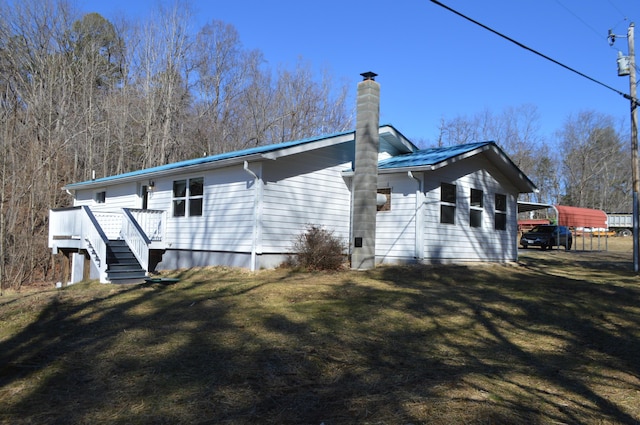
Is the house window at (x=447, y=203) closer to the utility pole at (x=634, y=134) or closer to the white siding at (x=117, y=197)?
the utility pole at (x=634, y=134)

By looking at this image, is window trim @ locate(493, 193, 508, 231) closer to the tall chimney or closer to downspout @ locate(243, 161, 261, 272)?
the tall chimney

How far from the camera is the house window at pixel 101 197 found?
20631 millimetres

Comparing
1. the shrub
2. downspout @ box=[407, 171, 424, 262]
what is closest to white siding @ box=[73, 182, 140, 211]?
the shrub

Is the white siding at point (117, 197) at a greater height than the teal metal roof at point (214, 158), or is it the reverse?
the teal metal roof at point (214, 158)

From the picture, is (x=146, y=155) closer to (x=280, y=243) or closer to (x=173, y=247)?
(x=173, y=247)

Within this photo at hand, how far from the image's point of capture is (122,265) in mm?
12984

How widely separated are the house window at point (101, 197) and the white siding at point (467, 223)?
1360cm

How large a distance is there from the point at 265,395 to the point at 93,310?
5.23 meters

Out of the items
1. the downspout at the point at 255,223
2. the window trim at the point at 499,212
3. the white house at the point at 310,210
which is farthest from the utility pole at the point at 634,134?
the downspout at the point at 255,223

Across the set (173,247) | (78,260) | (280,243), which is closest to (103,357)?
(280,243)

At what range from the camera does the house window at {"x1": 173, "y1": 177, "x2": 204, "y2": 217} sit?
15.2 meters

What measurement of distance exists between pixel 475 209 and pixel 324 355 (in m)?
11.7

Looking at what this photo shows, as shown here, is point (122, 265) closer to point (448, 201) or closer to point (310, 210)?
point (310, 210)

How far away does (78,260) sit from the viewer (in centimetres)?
1920
